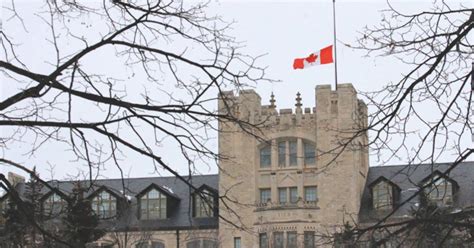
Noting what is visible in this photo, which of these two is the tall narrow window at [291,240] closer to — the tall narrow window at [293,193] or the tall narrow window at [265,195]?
the tall narrow window at [293,193]

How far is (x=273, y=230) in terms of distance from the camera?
181ft

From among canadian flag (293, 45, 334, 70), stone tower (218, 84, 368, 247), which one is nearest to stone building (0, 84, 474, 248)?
stone tower (218, 84, 368, 247)

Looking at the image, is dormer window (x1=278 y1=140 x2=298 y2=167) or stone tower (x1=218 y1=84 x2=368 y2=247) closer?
stone tower (x1=218 y1=84 x2=368 y2=247)

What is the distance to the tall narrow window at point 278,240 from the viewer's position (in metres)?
55.1

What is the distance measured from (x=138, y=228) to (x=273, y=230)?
6.70m

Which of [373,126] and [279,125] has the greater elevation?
[279,125]

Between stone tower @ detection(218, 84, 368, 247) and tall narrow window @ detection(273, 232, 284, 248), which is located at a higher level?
stone tower @ detection(218, 84, 368, 247)

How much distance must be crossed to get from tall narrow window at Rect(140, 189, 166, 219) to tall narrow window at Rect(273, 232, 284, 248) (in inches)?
270

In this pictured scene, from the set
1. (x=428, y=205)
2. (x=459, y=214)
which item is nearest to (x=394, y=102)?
(x=459, y=214)

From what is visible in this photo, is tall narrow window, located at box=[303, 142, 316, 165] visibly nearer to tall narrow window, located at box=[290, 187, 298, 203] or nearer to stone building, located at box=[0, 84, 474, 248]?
stone building, located at box=[0, 84, 474, 248]

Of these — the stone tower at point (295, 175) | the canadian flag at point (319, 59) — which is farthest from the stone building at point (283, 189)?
the canadian flag at point (319, 59)

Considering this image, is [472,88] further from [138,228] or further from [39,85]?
[138,228]

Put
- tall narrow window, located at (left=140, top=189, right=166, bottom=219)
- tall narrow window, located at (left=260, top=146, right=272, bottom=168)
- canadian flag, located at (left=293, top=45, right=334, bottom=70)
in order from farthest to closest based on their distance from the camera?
tall narrow window, located at (left=140, top=189, right=166, bottom=219), tall narrow window, located at (left=260, top=146, right=272, bottom=168), canadian flag, located at (left=293, top=45, right=334, bottom=70)

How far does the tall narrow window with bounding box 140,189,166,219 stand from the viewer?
58.8 meters
